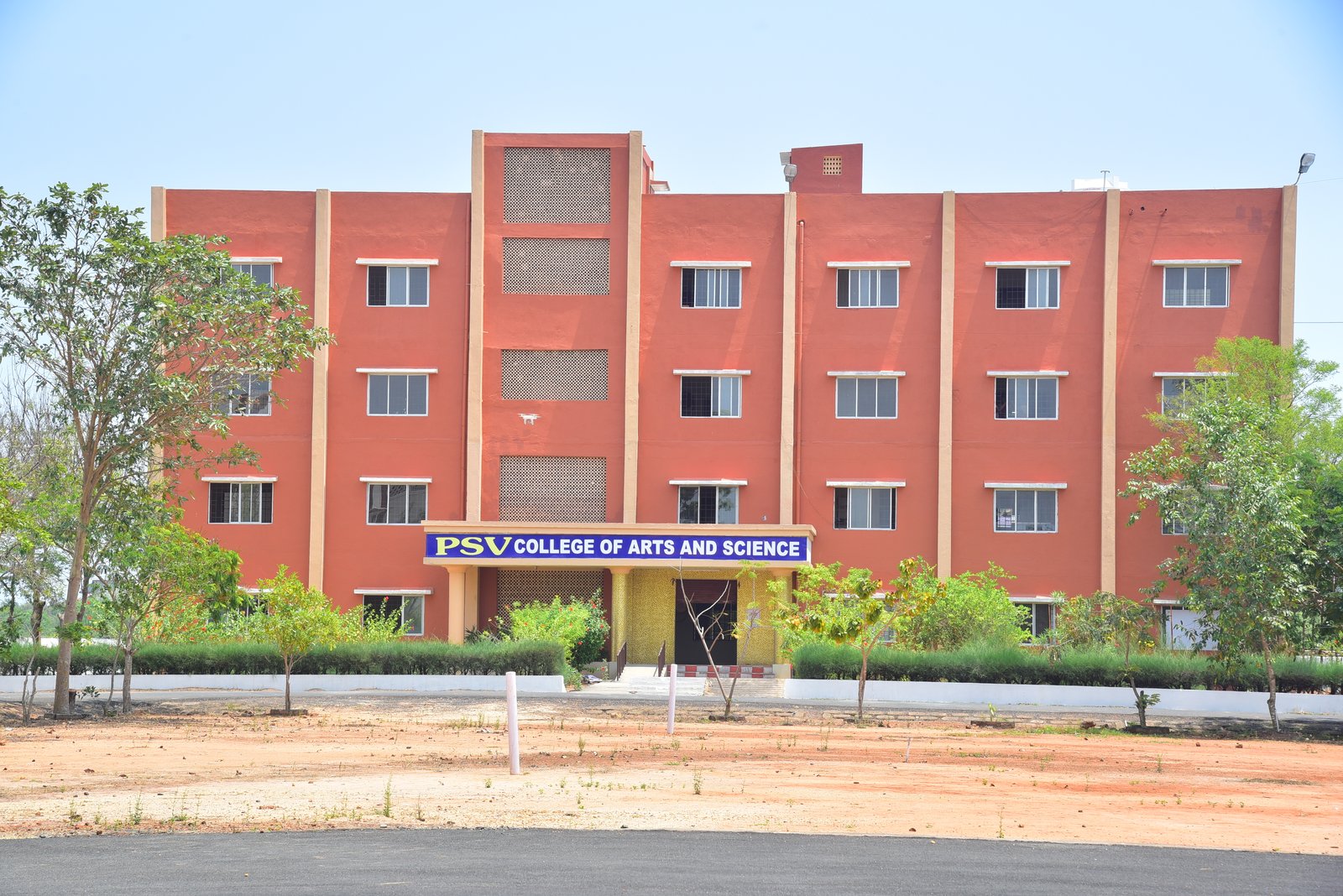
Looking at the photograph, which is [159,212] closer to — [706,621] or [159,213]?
[159,213]

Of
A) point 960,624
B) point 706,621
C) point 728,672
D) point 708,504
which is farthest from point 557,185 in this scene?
point 960,624

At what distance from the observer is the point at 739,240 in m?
42.8

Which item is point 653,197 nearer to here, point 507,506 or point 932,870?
point 507,506

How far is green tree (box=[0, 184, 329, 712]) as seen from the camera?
2695 centimetres

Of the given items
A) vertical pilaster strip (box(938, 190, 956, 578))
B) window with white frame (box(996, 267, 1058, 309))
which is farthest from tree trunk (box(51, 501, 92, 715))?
window with white frame (box(996, 267, 1058, 309))

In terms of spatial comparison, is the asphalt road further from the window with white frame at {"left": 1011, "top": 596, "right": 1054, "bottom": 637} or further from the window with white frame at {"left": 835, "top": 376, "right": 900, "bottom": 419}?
the window with white frame at {"left": 835, "top": 376, "right": 900, "bottom": 419}

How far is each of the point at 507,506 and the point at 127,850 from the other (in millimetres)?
30138

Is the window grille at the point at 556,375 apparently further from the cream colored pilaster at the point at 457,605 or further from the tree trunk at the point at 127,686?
the tree trunk at the point at 127,686

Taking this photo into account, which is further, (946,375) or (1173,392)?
(946,375)

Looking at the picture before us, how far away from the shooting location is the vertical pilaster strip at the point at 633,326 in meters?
42.1

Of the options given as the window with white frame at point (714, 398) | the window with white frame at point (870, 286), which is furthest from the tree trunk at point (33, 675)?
the window with white frame at point (870, 286)

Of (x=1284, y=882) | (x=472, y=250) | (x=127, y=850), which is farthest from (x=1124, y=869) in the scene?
(x=472, y=250)

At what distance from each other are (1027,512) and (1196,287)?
8.24 metres

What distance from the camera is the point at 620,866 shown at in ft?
39.1
